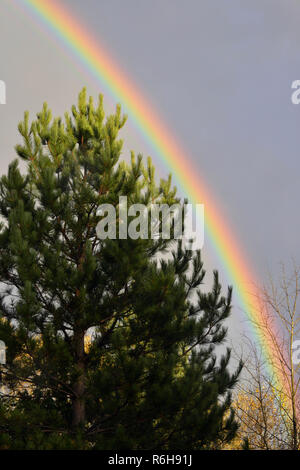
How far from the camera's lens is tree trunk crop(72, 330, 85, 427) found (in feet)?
25.2

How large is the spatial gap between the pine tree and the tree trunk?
19mm

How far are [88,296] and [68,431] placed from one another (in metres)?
2.26

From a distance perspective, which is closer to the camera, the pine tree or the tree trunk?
the pine tree

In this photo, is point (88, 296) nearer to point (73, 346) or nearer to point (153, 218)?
point (73, 346)

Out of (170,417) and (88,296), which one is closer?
(170,417)

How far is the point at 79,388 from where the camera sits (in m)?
7.90

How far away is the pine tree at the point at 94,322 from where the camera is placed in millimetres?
6805

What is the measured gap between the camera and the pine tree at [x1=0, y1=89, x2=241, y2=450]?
6805 mm

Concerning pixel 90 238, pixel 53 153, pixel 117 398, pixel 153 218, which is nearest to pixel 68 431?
pixel 117 398

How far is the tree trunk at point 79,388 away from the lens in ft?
25.2

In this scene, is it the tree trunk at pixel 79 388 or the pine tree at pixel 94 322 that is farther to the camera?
the tree trunk at pixel 79 388

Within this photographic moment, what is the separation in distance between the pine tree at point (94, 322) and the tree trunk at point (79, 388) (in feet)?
0.06

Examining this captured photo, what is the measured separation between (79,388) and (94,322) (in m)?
1.21
